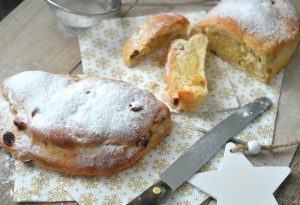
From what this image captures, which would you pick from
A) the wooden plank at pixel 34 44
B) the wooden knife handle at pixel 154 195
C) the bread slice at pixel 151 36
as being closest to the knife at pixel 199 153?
the wooden knife handle at pixel 154 195

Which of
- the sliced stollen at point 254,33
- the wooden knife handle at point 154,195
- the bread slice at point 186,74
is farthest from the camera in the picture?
the sliced stollen at point 254,33

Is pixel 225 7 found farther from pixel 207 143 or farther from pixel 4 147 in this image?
pixel 4 147

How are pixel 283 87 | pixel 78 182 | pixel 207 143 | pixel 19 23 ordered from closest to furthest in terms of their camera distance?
pixel 78 182, pixel 207 143, pixel 283 87, pixel 19 23

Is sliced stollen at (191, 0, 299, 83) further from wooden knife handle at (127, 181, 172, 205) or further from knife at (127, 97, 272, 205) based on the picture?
wooden knife handle at (127, 181, 172, 205)

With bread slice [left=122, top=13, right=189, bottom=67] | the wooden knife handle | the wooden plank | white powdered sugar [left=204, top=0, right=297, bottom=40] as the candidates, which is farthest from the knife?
the wooden plank

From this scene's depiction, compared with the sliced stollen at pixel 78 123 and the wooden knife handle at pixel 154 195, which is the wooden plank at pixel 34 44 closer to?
the sliced stollen at pixel 78 123

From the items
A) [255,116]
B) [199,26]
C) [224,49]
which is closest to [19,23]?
[199,26]
